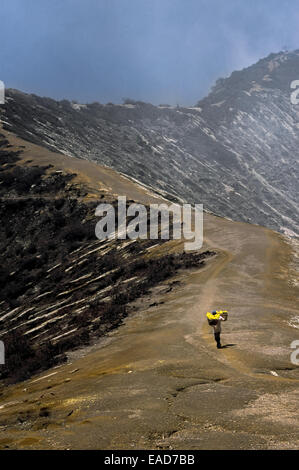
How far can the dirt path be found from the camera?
24.0ft

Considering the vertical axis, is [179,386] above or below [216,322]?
below

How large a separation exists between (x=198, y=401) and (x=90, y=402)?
8.20 ft

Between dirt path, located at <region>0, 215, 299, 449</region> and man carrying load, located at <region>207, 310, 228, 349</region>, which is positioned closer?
dirt path, located at <region>0, 215, 299, 449</region>

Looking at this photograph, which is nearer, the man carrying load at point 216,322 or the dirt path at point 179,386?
the dirt path at point 179,386

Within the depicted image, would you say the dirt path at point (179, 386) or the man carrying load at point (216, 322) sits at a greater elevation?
the man carrying load at point (216, 322)

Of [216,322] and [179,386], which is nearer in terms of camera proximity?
[179,386]

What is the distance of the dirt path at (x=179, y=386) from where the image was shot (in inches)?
288

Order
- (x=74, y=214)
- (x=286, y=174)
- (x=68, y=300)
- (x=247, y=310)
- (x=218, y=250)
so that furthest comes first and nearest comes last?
1. (x=286, y=174)
2. (x=74, y=214)
3. (x=218, y=250)
4. (x=68, y=300)
5. (x=247, y=310)

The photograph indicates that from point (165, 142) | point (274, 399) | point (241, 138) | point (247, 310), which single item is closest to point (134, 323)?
point (247, 310)

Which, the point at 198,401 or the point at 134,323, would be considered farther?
the point at 134,323

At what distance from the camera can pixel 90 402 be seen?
955cm

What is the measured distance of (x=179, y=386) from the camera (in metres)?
10.1

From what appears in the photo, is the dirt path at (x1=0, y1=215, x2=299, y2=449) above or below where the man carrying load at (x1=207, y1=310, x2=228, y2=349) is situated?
below

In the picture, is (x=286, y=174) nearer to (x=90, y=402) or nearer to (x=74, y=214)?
(x=74, y=214)
